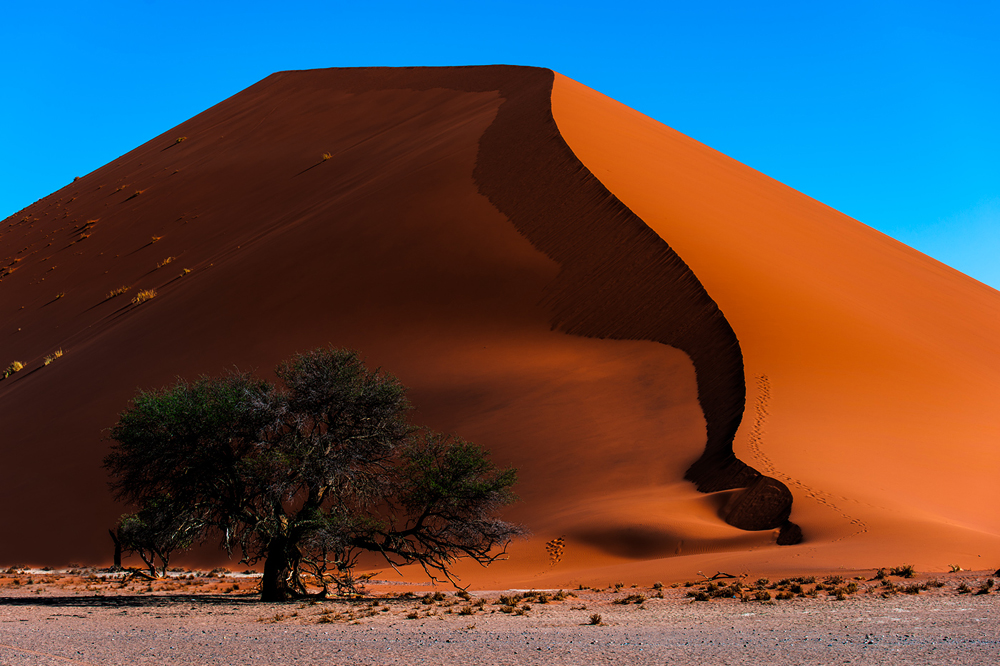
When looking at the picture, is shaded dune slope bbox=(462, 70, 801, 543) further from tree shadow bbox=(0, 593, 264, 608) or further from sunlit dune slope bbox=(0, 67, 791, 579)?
tree shadow bbox=(0, 593, 264, 608)

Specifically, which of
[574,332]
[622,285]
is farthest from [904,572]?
[622,285]

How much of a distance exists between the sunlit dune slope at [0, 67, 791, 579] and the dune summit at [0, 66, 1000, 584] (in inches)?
2.9

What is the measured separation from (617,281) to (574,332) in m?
2.16

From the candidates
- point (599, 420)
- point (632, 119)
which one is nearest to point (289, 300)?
point (599, 420)

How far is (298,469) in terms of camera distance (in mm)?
11453

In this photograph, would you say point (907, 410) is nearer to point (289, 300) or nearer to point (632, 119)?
point (289, 300)

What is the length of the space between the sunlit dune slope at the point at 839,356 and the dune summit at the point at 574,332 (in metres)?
0.09

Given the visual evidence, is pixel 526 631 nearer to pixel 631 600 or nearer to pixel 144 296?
pixel 631 600

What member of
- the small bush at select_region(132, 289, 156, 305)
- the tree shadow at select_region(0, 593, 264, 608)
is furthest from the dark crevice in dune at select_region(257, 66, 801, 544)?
the small bush at select_region(132, 289, 156, 305)

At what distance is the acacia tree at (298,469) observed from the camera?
11.6 m

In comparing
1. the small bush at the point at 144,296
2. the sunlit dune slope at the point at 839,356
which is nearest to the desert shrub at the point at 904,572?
the sunlit dune slope at the point at 839,356

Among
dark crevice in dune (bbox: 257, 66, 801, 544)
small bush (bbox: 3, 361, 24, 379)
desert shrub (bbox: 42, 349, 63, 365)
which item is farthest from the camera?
small bush (bbox: 3, 361, 24, 379)

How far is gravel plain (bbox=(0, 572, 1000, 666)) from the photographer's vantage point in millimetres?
7340

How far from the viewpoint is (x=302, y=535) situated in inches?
454
